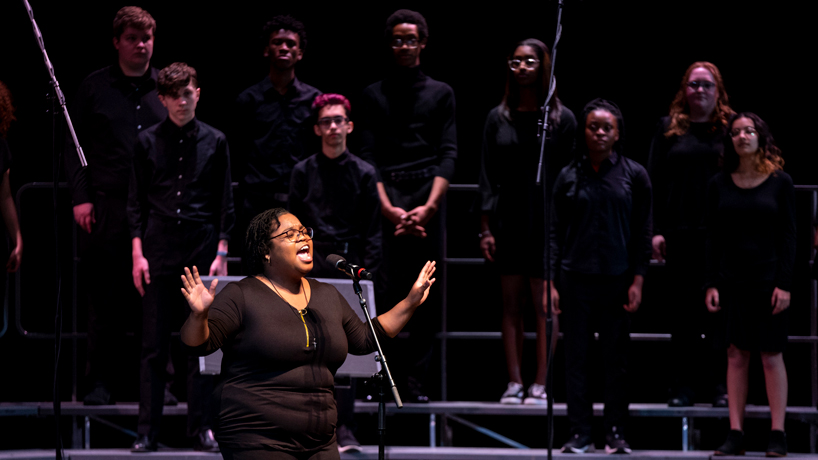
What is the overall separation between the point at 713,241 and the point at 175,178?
8.25 feet

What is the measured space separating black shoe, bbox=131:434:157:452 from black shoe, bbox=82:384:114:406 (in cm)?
52

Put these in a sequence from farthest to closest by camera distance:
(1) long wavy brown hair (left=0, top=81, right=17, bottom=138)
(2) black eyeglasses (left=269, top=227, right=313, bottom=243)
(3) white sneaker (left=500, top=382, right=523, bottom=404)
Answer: (3) white sneaker (left=500, top=382, right=523, bottom=404), (1) long wavy brown hair (left=0, top=81, right=17, bottom=138), (2) black eyeglasses (left=269, top=227, right=313, bottom=243)

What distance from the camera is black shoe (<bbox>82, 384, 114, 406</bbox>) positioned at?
14.0 ft

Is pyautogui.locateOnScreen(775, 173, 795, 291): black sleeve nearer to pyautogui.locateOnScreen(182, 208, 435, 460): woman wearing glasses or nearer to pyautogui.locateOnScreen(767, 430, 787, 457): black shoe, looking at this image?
pyautogui.locateOnScreen(767, 430, 787, 457): black shoe

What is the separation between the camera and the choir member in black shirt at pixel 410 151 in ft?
14.1

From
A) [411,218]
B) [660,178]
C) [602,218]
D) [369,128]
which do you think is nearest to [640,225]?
[602,218]

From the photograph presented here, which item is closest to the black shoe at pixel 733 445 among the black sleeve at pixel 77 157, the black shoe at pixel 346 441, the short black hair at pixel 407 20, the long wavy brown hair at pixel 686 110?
the long wavy brown hair at pixel 686 110

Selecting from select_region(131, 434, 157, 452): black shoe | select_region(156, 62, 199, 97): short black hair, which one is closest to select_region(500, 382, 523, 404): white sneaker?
select_region(131, 434, 157, 452): black shoe

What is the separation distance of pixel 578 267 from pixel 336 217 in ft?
3.75

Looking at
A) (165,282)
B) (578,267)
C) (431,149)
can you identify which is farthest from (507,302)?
(165,282)

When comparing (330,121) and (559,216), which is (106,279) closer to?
(330,121)

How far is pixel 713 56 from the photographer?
552 centimetres

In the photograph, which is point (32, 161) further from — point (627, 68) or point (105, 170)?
point (627, 68)

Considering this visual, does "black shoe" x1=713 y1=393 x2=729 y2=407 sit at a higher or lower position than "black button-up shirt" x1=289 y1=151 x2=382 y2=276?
lower
